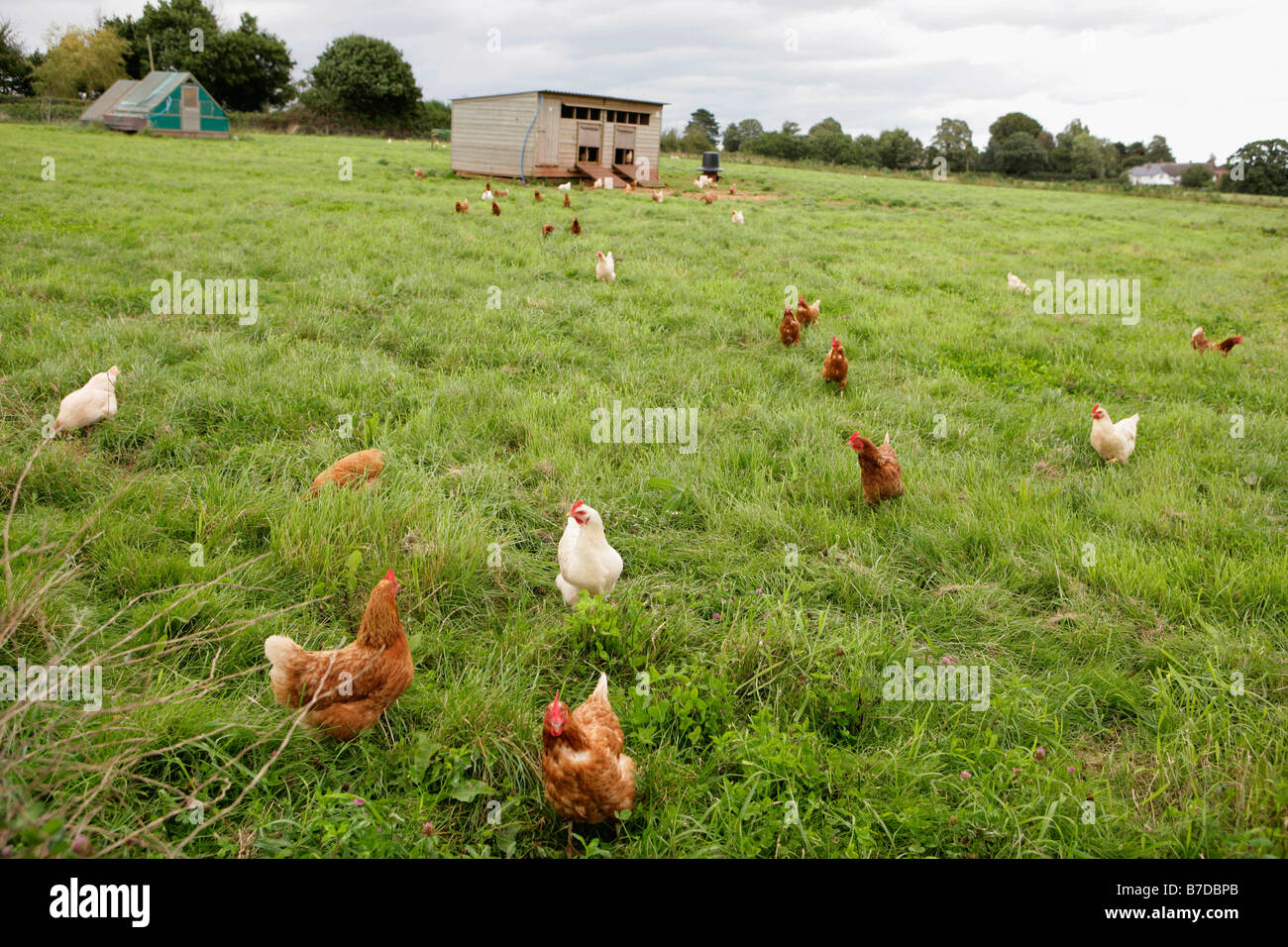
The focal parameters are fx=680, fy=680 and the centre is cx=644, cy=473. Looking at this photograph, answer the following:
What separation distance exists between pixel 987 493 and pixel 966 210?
2063 centimetres

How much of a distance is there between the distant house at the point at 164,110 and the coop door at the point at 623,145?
72.8 ft

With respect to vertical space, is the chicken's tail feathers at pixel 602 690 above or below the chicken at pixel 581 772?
above

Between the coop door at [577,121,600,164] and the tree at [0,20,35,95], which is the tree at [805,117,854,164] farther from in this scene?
the tree at [0,20,35,95]

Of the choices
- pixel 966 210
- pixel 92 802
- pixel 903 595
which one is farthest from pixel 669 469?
pixel 966 210

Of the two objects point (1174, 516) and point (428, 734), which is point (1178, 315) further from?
point (428, 734)

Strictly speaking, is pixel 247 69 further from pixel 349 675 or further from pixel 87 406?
pixel 349 675

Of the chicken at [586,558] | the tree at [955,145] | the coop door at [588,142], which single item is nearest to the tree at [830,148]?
the tree at [955,145]

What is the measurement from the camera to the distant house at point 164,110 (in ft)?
103

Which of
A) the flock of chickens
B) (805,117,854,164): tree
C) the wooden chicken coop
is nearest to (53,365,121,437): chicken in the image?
the flock of chickens

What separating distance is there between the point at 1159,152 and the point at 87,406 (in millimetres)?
126354

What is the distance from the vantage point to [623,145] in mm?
24031

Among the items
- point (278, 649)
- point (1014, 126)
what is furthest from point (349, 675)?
point (1014, 126)

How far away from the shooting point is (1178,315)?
9453 mm

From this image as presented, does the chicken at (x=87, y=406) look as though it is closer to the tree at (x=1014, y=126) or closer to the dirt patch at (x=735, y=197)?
the dirt patch at (x=735, y=197)
